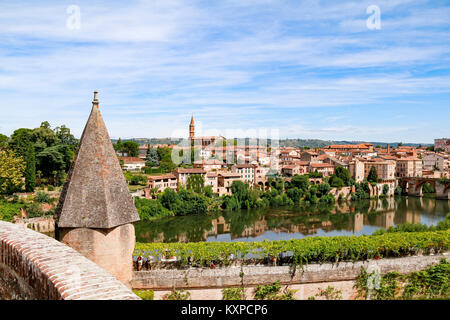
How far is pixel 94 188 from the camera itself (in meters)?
7.58

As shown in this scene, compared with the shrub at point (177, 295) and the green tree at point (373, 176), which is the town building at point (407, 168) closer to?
the green tree at point (373, 176)

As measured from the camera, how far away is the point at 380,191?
55.6 metres

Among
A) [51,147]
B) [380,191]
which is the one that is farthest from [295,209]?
[51,147]

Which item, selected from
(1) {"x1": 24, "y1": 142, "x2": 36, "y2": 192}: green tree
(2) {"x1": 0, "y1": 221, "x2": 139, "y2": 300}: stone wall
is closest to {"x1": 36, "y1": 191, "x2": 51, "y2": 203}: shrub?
(1) {"x1": 24, "y1": 142, "x2": 36, "y2": 192}: green tree

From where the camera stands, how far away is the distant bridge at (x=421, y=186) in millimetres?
52438

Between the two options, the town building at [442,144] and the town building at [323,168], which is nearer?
the town building at [323,168]

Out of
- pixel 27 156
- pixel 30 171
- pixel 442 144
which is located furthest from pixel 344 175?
pixel 442 144

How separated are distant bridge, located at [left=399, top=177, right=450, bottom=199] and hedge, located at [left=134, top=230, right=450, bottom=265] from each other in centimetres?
4397

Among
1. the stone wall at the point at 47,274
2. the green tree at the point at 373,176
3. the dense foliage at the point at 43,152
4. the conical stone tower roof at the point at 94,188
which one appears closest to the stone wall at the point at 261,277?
the conical stone tower roof at the point at 94,188

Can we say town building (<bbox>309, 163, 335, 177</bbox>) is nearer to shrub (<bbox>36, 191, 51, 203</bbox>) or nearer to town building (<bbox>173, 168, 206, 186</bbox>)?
town building (<bbox>173, 168, 206, 186</bbox>)

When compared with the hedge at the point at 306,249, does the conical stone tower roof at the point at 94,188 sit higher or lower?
higher

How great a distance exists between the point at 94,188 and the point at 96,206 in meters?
0.37
